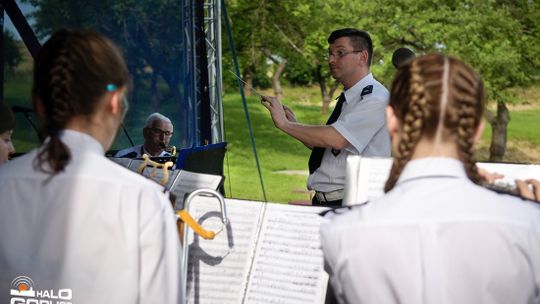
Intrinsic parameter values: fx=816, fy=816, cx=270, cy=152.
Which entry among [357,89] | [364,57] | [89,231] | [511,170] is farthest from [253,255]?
[364,57]

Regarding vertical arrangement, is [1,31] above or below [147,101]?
above

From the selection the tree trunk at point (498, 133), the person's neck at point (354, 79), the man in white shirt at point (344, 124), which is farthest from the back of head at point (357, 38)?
the tree trunk at point (498, 133)

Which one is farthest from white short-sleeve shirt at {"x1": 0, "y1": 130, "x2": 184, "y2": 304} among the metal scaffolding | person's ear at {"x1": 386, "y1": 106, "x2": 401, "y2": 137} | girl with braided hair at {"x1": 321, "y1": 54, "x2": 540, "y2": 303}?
the metal scaffolding

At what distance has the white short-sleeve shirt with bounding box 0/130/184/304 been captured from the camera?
164cm

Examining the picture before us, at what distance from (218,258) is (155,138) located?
3.93 m

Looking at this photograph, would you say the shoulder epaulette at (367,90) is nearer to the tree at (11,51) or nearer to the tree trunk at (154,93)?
the tree at (11,51)

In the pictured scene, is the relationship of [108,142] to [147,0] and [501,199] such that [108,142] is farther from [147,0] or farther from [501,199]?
[147,0]

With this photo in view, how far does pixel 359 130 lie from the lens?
3881mm

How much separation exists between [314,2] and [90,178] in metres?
17.2

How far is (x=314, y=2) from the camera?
1841cm

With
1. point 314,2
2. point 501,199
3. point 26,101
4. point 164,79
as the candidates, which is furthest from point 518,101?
point 501,199

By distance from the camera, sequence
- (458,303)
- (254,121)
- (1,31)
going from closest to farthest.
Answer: (458,303) < (1,31) < (254,121)

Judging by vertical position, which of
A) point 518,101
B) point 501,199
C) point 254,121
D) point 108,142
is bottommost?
point 254,121

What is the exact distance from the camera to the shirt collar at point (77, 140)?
5.46ft
